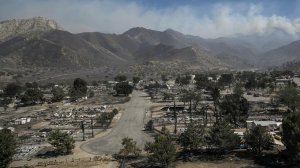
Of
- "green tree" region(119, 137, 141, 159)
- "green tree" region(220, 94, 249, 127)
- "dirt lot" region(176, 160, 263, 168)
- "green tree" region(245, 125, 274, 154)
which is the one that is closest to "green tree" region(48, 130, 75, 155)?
"green tree" region(119, 137, 141, 159)

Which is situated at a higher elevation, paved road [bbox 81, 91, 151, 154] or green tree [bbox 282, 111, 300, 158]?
green tree [bbox 282, 111, 300, 158]

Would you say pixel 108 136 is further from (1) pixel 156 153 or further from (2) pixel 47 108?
(2) pixel 47 108

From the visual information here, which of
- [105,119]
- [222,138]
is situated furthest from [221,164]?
[105,119]

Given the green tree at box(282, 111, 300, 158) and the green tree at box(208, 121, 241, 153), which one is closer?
the green tree at box(282, 111, 300, 158)

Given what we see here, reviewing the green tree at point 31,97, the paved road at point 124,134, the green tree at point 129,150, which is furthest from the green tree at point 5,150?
the green tree at point 31,97

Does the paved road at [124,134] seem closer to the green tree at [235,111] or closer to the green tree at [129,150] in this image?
the green tree at [129,150]

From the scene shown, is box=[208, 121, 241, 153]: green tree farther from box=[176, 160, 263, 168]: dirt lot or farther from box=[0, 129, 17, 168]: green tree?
box=[0, 129, 17, 168]: green tree

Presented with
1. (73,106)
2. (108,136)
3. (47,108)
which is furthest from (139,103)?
(108,136)
